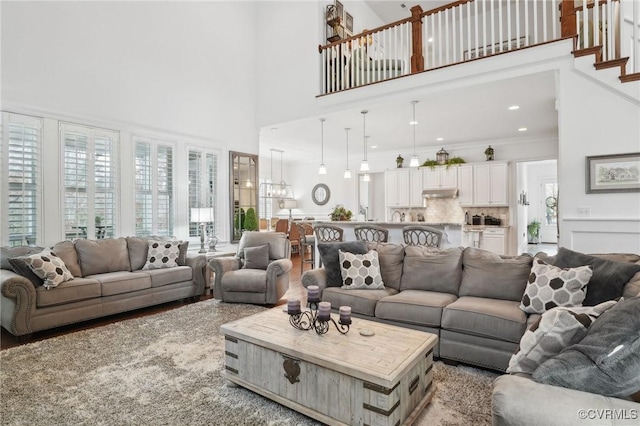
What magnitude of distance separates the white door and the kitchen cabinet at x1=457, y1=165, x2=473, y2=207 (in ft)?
→ 17.4

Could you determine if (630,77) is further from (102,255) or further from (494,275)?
(102,255)

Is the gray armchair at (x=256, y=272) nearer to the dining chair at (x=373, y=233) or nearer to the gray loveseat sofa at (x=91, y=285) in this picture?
the gray loveseat sofa at (x=91, y=285)

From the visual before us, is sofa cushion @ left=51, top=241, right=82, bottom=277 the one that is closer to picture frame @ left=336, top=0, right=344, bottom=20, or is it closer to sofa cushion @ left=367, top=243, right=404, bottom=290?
sofa cushion @ left=367, top=243, right=404, bottom=290

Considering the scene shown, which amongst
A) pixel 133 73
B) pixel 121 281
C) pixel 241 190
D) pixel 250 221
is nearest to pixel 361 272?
pixel 121 281

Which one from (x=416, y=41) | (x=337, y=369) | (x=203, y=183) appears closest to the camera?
(x=337, y=369)

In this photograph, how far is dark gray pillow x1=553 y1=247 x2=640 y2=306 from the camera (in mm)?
2289

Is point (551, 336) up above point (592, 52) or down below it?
below

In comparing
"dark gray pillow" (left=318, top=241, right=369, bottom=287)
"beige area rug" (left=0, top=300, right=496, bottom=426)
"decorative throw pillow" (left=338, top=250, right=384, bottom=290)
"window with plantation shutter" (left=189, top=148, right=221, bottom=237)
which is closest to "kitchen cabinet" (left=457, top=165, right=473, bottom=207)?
"dark gray pillow" (left=318, top=241, right=369, bottom=287)

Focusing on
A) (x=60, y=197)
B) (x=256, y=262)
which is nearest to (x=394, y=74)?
(x=256, y=262)

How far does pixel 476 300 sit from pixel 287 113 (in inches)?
188

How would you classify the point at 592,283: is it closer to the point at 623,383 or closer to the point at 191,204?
the point at 623,383

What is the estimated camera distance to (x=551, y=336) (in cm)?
152

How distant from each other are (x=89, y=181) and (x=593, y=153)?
20.5 feet

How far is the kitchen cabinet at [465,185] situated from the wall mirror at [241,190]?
184 inches
